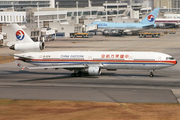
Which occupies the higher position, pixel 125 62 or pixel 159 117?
pixel 125 62

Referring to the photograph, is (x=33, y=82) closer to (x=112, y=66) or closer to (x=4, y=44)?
(x=112, y=66)

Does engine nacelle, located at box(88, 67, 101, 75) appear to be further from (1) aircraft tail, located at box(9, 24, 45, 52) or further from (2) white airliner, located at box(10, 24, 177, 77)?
(1) aircraft tail, located at box(9, 24, 45, 52)

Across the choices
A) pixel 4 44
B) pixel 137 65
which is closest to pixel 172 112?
pixel 137 65

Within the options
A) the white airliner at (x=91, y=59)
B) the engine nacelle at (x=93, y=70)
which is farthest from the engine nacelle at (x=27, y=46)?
the engine nacelle at (x=93, y=70)

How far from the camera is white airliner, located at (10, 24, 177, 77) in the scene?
56781 mm

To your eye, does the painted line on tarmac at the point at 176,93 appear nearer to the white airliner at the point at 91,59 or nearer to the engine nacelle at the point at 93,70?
the white airliner at the point at 91,59

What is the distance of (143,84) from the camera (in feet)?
172

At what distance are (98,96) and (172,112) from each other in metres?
11.4

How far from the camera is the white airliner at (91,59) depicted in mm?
56781

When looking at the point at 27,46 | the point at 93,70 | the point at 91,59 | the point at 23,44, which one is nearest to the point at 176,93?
the point at 93,70

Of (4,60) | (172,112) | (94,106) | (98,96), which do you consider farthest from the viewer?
(4,60)

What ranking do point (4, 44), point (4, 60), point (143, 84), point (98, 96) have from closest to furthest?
point (98, 96), point (143, 84), point (4, 60), point (4, 44)

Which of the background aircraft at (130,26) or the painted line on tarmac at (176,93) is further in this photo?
the background aircraft at (130,26)

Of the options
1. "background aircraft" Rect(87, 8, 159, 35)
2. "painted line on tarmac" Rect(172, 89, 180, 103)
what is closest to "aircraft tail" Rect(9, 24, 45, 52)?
"painted line on tarmac" Rect(172, 89, 180, 103)
